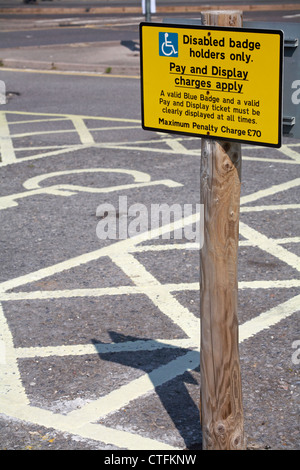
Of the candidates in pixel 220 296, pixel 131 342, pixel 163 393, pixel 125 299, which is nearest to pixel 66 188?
pixel 125 299

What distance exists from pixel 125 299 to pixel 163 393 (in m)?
1.40

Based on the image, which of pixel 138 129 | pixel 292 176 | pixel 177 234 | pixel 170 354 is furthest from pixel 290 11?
pixel 170 354

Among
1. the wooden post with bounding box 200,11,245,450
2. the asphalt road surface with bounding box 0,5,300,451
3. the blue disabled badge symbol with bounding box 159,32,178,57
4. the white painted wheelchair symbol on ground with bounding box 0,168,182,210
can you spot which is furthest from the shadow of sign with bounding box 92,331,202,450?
the white painted wheelchair symbol on ground with bounding box 0,168,182,210

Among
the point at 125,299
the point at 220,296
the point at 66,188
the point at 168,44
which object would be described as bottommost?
the point at 66,188

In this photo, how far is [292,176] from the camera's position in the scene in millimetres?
9016

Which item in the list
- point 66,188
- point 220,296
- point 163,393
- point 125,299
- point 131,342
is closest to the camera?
point 220,296

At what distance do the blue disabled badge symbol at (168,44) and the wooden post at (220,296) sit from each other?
0.16 m

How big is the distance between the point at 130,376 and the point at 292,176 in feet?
16.0

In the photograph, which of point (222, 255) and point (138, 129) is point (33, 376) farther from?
point (138, 129)

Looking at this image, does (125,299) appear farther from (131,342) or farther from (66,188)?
(66,188)

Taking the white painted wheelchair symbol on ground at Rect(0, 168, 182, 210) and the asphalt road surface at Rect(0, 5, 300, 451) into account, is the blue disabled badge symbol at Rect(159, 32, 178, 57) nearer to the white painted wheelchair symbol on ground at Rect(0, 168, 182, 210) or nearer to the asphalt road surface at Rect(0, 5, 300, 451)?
the asphalt road surface at Rect(0, 5, 300, 451)

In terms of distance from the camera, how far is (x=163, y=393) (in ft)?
14.9

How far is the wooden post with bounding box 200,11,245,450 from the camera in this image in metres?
3.51

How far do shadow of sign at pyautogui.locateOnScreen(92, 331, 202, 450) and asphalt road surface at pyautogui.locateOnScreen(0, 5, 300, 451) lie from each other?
1cm
